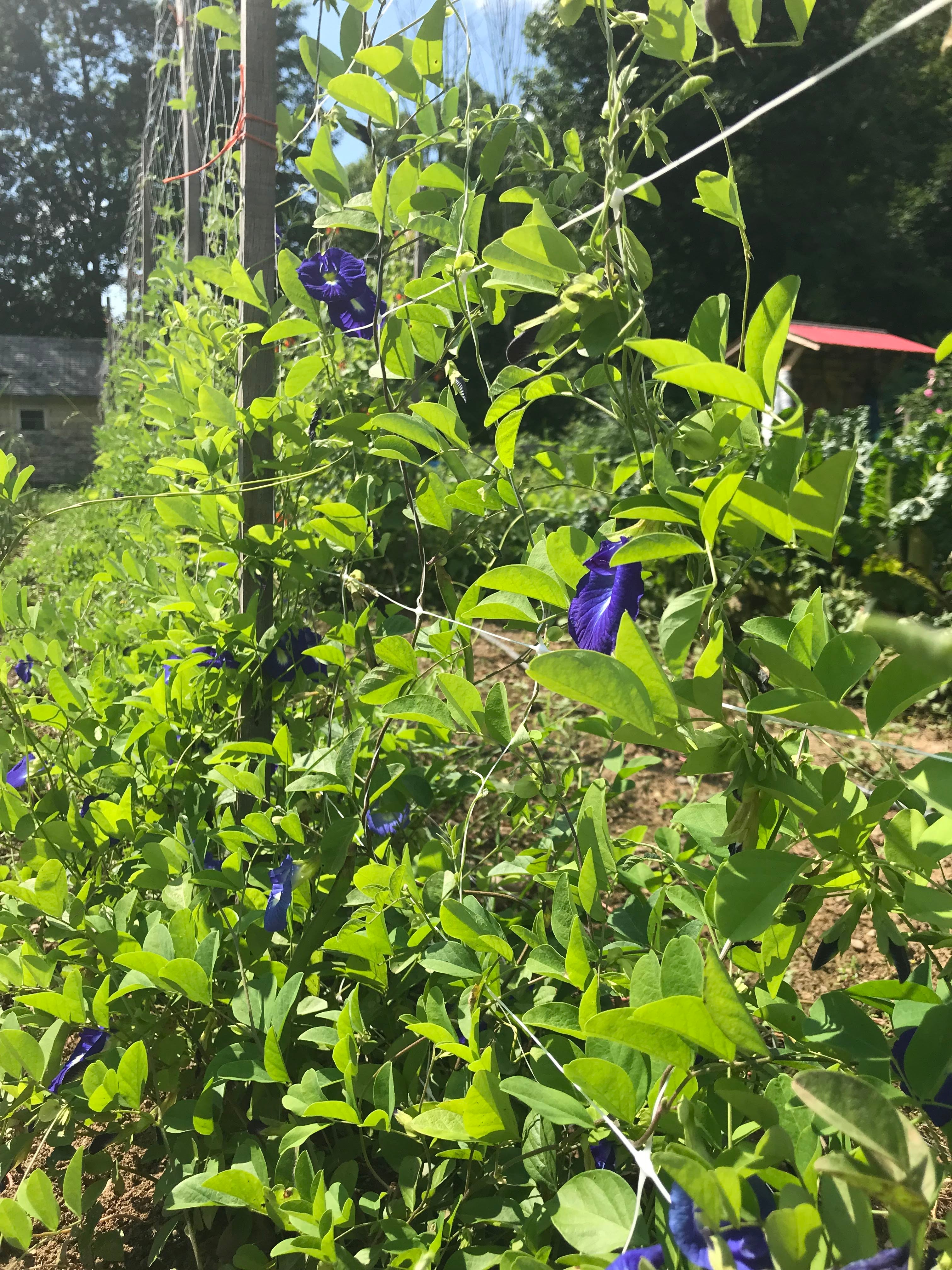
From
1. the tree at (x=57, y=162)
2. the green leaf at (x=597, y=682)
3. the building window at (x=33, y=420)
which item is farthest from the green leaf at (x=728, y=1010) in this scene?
the tree at (x=57, y=162)

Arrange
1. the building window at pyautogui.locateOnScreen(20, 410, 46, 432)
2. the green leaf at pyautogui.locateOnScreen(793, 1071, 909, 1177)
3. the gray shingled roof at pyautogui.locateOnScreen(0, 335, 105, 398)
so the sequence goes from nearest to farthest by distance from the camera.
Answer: the green leaf at pyautogui.locateOnScreen(793, 1071, 909, 1177)
the gray shingled roof at pyautogui.locateOnScreen(0, 335, 105, 398)
the building window at pyautogui.locateOnScreen(20, 410, 46, 432)

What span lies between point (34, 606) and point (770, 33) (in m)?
19.9

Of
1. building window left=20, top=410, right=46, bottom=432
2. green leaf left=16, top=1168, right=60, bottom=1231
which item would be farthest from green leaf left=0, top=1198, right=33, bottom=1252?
building window left=20, top=410, right=46, bottom=432

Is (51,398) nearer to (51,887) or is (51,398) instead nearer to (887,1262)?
(51,887)

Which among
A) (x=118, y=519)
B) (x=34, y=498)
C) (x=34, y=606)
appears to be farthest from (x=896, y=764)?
(x=118, y=519)

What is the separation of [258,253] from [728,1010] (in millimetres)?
1238

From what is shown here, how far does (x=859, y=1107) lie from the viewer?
0.95 ft

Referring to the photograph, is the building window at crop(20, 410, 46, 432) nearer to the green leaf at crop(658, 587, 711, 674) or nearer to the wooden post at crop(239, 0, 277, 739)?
the wooden post at crop(239, 0, 277, 739)

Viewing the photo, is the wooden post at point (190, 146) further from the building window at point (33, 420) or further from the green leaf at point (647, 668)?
the building window at point (33, 420)

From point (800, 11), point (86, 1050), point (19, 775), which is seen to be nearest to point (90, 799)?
point (19, 775)

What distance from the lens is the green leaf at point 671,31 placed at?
58 cm

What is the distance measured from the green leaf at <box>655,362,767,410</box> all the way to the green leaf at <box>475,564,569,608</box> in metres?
0.15

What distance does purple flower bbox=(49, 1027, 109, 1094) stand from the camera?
0.84 meters

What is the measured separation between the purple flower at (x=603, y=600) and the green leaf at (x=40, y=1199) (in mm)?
543
